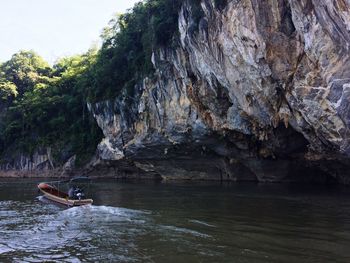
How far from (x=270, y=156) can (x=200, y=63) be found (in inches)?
403

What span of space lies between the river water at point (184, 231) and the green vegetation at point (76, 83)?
15897 millimetres

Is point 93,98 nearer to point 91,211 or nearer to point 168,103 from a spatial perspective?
point 168,103

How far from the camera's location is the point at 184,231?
49.4 ft

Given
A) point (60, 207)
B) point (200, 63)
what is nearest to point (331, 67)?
point (200, 63)

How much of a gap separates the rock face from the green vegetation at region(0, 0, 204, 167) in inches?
83.1

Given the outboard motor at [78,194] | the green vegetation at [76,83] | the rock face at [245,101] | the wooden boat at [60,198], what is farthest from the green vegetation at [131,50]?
the outboard motor at [78,194]

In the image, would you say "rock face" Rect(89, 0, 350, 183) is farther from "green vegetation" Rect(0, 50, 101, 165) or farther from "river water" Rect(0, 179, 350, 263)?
"green vegetation" Rect(0, 50, 101, 165)

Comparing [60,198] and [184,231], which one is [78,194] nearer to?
[60,198]

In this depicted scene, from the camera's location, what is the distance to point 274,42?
846 inches

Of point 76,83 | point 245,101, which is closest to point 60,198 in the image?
point 245,101

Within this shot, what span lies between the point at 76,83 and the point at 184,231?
44.2 m

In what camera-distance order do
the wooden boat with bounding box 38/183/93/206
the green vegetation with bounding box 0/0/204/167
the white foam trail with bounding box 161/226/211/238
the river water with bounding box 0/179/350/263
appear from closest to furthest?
the river water with bounding box 0/179/350/263
the white foam trail with bounding box 161/226/211/238
the wooden boat with bounding box 38/183/93/206
the green vegetation with bounding box 0/0/204/167

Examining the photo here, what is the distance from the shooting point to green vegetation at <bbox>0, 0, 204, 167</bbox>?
37844 mm

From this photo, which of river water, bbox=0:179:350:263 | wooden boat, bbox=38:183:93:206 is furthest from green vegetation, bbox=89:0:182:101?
river water, bbox=0:179:350:263
